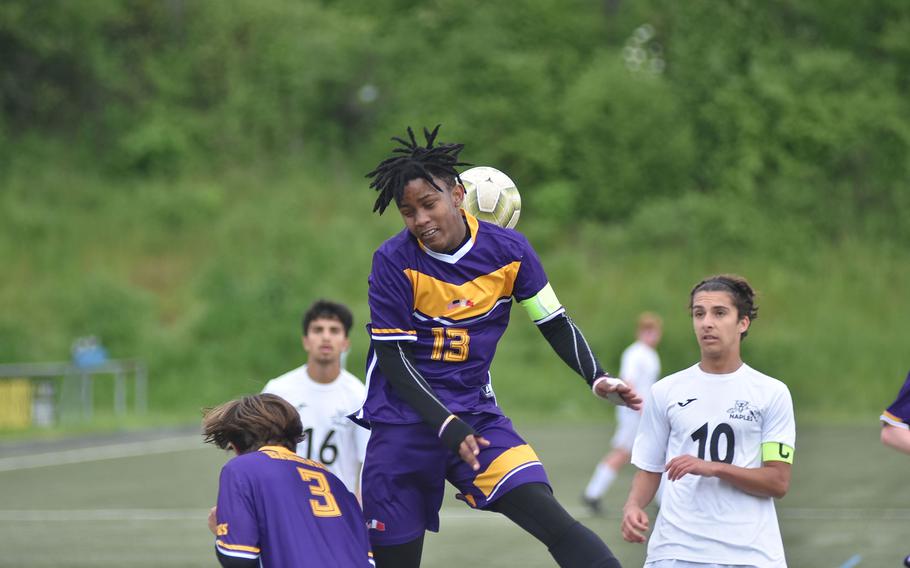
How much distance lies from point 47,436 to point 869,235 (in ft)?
73.0

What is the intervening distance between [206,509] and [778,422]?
412 inches

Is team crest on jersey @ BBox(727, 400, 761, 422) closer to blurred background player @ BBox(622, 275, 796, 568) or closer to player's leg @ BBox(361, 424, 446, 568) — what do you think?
blurred background player @ BBox(622, 275, 796, 568)

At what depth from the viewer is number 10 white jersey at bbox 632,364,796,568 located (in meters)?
5.18

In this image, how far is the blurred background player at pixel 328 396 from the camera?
286 inches

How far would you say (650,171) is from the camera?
39375 mm

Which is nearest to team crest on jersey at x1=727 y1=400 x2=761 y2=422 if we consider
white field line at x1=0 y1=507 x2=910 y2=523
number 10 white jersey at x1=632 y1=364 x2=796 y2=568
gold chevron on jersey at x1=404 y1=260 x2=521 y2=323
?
number 10 white jersey at x1=632 y1=364 x2=796 y2=568

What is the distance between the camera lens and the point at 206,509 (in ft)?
48.5

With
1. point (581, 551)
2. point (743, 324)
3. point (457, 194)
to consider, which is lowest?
point (581, 551)

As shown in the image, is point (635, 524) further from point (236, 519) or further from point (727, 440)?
point (236, 519)

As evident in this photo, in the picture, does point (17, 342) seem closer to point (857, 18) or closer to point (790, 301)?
point (790, 301)

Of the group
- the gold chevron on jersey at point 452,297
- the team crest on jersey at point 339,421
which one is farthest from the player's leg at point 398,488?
the team crest on jersey at point 339,421

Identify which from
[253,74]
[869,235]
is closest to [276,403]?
[869,235]

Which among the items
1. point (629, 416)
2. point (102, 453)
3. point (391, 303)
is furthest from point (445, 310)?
point (102, 453)

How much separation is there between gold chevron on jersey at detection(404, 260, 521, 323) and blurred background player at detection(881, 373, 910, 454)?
5.85 feet
